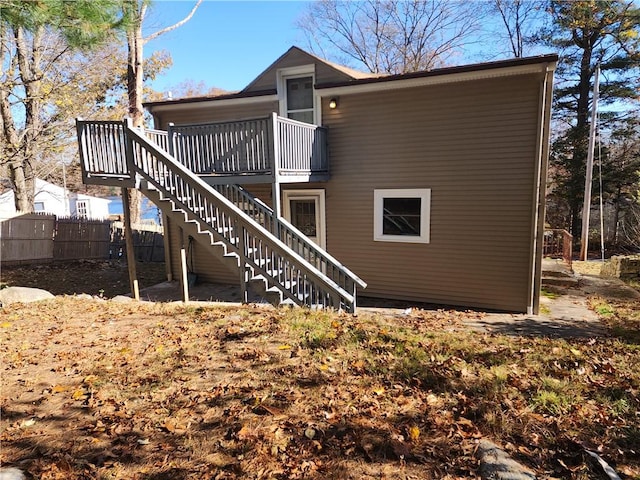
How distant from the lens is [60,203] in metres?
33.2

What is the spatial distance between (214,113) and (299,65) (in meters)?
2.64

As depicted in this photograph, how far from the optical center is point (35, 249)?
1321 cm

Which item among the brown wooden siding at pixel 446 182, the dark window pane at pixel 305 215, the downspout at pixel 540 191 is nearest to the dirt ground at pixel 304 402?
the downspout at pixel 540 191

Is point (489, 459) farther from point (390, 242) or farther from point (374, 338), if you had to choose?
point (390, 242)

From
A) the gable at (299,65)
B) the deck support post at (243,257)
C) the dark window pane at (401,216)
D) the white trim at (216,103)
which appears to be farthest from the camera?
the white trim at (216,103)

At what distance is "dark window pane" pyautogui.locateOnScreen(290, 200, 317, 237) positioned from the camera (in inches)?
396

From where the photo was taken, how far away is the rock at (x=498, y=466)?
2.04 meters

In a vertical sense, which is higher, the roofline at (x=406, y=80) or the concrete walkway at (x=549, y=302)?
the roofline at (x=406, y=80)

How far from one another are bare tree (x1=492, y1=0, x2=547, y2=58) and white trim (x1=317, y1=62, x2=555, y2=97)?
18.2m

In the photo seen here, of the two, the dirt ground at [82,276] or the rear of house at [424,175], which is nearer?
the rear of house at [424,175]

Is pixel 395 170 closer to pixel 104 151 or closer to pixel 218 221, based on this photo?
pixel 218 221

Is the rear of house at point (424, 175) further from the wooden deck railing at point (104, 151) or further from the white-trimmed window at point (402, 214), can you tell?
the wooden deck railing at point (104, 151)

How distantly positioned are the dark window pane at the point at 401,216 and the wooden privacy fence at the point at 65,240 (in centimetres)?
953

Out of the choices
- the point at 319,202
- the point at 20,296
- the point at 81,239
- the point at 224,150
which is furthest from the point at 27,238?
the point at 319,202
